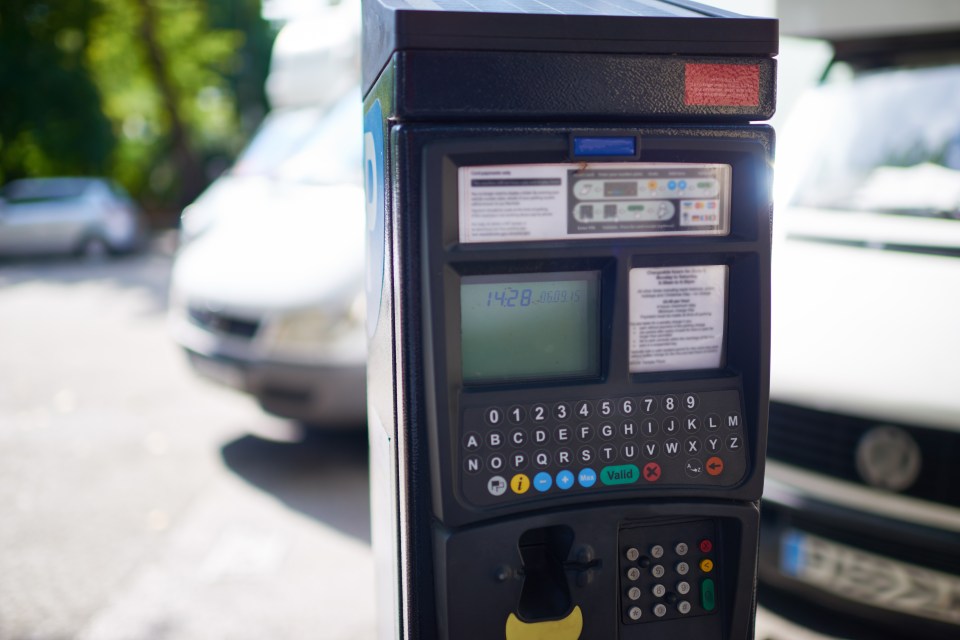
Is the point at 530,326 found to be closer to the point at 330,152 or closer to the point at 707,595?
the point at 707,595

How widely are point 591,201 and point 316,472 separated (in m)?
3.56

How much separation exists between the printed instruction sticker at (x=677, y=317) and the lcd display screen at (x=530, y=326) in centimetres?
7

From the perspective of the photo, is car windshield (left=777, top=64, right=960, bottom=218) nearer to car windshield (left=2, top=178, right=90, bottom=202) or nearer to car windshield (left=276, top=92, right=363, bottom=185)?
car windshield (left=276, top=92, right=363, bottom=185)

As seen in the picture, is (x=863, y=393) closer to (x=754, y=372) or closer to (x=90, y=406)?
(x=754, y=372)

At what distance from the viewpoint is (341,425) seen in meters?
4.41

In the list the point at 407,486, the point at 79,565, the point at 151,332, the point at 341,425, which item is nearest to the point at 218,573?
the point at 79,565

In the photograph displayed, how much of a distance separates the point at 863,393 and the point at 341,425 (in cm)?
266

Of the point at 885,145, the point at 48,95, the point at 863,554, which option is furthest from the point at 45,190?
the point at 863,554

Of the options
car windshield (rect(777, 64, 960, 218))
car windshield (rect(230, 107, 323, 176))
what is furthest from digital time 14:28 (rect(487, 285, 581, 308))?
car windshield (rect(230, 107, 323, 176))

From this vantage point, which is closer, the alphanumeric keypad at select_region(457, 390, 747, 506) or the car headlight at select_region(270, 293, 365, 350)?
the alphanumeric keypad at select_region(457, 390, 747, 506)

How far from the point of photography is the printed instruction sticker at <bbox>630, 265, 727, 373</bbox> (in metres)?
1.41

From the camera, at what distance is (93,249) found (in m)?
16.4

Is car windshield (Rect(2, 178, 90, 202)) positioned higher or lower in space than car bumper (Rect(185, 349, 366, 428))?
higher

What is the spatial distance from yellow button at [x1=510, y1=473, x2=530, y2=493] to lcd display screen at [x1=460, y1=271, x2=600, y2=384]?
0.15 meters
